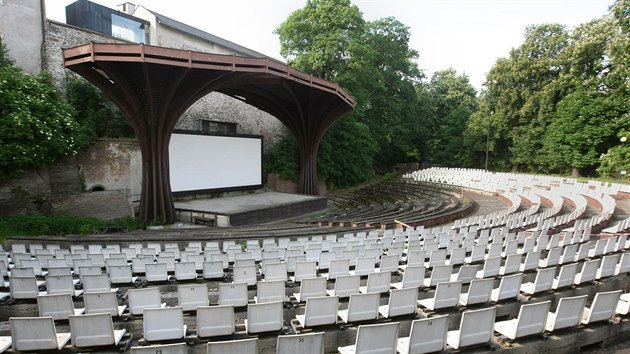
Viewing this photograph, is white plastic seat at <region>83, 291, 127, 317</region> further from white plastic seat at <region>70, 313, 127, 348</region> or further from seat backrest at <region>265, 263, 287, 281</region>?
seat backrest at <region>265, 263, 287, 281</region>

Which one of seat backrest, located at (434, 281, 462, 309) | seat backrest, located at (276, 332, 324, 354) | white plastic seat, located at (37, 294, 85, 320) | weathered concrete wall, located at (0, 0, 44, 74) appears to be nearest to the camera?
seat backrest, located at (276, 332, 324, 354)

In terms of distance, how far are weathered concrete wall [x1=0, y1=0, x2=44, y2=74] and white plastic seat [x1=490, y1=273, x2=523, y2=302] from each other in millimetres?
23757

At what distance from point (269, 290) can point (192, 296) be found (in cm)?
116

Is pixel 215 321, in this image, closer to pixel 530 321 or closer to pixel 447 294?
pixel 447 294

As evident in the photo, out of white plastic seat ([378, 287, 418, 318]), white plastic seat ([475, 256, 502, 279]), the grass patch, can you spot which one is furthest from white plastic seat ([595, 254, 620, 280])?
the grass patch

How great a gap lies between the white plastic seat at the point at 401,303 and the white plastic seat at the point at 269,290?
5.18ft

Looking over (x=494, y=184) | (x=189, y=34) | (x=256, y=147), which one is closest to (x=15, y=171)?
(x=256, y=147)

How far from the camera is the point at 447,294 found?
518 cm

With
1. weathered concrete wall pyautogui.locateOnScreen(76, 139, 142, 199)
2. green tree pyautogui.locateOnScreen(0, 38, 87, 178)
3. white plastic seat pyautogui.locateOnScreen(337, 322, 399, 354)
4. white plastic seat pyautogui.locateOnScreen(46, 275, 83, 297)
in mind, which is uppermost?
green tree pyautogui.locateOnScreen(0, 38, 87, 178)

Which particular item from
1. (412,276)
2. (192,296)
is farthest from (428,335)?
(192,296)

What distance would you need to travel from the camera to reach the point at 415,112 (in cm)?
4019

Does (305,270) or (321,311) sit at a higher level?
(321,311)

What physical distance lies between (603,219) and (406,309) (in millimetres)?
10510

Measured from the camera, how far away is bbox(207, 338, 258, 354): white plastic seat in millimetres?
3293
